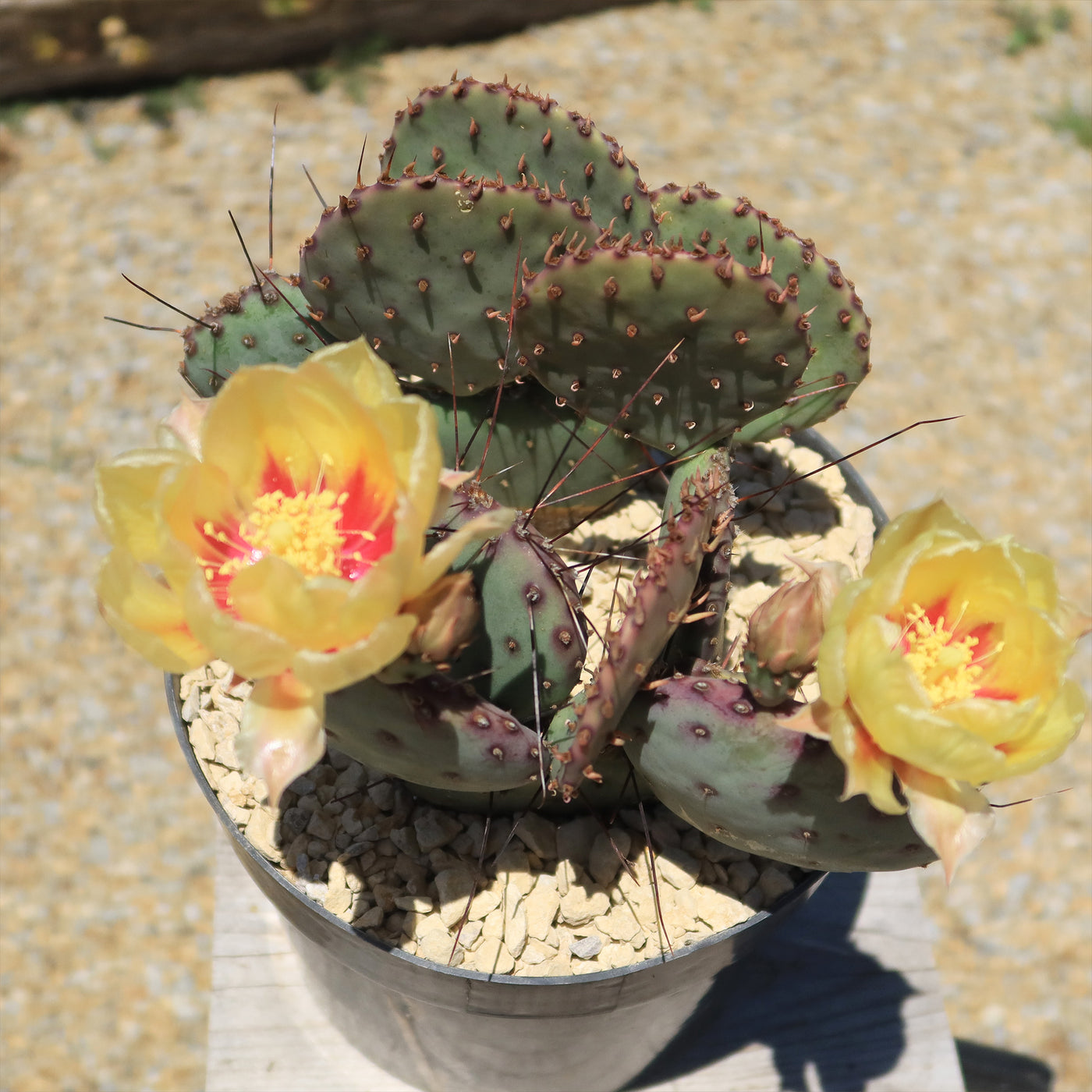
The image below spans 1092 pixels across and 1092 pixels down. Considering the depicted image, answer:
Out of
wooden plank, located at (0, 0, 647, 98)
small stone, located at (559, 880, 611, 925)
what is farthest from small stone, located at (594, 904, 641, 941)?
wooden plank, located at (0, 0, 647, 98)

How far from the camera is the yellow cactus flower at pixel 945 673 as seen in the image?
533 mm

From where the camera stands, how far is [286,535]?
0.56 meters

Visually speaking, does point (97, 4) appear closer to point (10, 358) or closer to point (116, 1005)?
point (10, 358)

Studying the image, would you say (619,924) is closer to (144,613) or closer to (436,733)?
(436,733)

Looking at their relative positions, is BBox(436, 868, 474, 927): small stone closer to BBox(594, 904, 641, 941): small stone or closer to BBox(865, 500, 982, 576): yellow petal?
BBox(594, 904, 641, 941): small stone

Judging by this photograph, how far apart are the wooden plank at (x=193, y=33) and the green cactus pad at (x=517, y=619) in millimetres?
1913

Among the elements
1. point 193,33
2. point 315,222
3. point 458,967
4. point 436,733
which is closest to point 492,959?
point 458,967

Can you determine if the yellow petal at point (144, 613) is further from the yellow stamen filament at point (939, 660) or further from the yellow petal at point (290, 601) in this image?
the yellow stamen filament at point (939, 660)

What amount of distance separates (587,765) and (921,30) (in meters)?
2.39

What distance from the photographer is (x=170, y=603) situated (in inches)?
21.2

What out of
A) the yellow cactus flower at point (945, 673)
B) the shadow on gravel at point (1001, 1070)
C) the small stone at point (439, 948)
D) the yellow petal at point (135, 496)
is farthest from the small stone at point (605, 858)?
the shadow on gravel at point (1001, 1070)

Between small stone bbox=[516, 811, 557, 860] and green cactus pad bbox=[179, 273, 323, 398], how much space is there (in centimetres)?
38

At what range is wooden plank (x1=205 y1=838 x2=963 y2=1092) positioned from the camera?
1.09 metres

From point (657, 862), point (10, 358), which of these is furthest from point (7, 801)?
point (657, 862)
